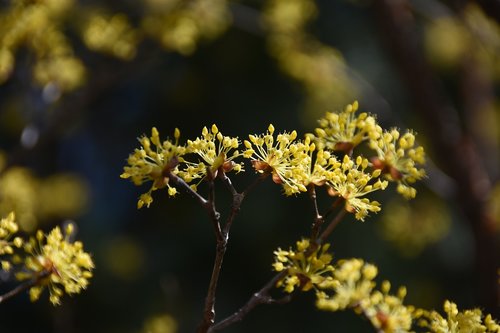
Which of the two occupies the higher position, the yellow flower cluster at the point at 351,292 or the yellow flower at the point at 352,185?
the yellow flower at the point at 352,185

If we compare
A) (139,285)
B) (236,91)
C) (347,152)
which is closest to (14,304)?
(139,285)

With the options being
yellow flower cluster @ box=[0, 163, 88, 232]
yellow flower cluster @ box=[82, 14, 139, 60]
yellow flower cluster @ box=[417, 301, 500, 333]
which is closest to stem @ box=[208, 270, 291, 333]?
yellow flower cluster @ box=[417, 301, 500, 333]

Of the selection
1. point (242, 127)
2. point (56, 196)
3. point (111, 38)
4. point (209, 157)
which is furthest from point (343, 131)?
point (242, 127)

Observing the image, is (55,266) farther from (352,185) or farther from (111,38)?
(111,38)

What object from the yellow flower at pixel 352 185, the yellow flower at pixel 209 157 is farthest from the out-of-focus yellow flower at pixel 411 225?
the yellow flower at pixel 209 157

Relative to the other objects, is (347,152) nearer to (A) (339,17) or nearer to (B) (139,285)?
(B) (139,285)

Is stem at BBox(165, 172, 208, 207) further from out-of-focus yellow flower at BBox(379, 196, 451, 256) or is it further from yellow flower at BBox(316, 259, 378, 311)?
out-of-focus yellow flower at BBox(379, 196, 451, 256)

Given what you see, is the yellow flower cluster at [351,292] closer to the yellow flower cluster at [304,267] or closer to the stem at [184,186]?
the yellow flower cluster at [304,267]
